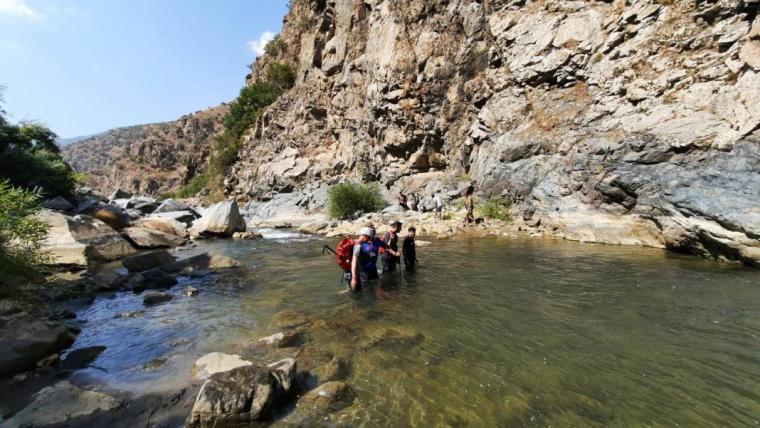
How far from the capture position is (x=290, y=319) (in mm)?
7926

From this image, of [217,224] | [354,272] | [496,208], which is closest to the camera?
[354,272]

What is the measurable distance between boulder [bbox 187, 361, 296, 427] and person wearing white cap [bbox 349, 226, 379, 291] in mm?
5099

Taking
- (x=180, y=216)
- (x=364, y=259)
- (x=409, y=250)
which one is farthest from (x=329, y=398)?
A: (x=180, y=216)

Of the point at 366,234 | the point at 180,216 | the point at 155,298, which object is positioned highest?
the point at 180,216

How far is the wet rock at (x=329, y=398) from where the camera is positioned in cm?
460

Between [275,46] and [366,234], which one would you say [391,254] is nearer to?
[366,234]

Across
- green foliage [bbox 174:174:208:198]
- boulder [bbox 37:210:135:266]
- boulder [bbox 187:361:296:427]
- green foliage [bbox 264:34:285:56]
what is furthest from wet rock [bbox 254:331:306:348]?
green foliage [bbox 174:174:208:198]

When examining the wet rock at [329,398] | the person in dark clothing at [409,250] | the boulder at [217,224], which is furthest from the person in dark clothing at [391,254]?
the boulder at [217,224]

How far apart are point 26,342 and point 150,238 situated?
14.9 meters

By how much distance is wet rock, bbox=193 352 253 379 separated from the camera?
5.43 meters

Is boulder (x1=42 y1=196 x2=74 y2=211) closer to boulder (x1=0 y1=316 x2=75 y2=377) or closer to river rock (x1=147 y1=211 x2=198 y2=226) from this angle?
river rock (x1=147 y1=211 x2=198 y2=226)

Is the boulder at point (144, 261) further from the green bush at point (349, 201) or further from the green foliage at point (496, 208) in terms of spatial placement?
the green foliage at point (496, 208)

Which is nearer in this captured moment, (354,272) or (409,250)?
(354,272)

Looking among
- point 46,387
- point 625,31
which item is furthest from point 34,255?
point 625,31
